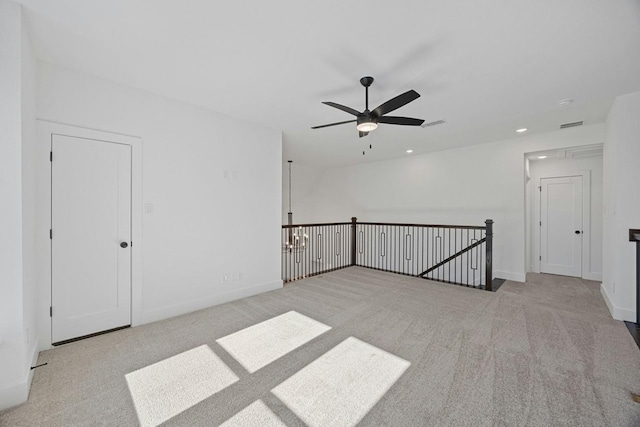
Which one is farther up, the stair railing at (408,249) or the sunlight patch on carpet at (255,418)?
→ the stair railing at (408,249)

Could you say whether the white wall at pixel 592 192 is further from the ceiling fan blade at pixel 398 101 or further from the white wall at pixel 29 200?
the white wall at pixel 29 200

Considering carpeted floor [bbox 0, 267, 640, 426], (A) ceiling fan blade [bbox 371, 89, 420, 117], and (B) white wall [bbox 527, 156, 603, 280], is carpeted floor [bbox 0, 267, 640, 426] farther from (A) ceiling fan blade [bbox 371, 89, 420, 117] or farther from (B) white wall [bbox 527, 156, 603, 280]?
(A) ceiling fan blade [bbox 371, 89, 420, 117]

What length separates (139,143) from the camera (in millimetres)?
3217

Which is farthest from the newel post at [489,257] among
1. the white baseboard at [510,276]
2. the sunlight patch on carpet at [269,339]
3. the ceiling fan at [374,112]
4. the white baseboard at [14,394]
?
the white baseboard at [14,394]

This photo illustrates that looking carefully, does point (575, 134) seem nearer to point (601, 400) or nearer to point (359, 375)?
point (601, 400)

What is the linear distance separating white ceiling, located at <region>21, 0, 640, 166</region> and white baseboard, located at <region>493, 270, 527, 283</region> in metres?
3.11

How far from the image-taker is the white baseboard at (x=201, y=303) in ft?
11.0

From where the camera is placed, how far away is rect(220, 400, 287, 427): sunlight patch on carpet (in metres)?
1.72

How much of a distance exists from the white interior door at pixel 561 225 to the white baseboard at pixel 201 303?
600 cm

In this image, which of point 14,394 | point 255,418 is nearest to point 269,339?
point 255,418

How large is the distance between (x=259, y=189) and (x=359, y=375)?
3186 mm

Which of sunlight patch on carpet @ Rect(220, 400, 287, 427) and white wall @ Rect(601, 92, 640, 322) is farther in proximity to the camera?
white wall @ Rect(601, 92, 640, 322)

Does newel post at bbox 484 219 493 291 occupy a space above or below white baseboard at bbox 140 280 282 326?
above

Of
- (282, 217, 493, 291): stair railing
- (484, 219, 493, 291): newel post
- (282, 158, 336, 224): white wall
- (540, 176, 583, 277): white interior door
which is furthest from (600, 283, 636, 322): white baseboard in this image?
(282, 158, 336, 224): white wall
